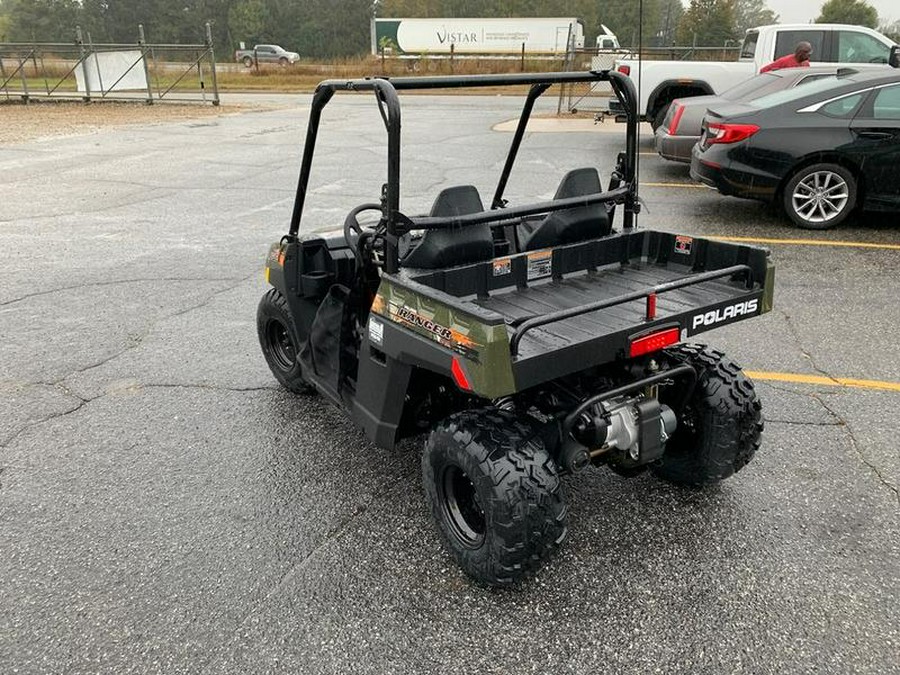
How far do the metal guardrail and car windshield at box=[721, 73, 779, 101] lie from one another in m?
16.9

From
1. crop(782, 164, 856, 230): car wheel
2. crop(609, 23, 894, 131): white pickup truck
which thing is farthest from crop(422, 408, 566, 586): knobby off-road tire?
crop(609, 23, 894, 131): white pickup truck

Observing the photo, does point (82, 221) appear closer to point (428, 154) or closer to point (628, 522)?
point (428, 154)

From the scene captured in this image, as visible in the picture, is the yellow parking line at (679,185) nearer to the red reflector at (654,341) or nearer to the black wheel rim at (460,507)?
the red reflector at (654,341)

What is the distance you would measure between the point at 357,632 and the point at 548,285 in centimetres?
176

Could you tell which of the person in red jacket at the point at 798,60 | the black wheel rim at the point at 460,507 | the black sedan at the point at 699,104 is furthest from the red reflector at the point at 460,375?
the person in red jacket at the point at 798,60

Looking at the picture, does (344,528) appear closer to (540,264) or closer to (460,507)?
(460,507)

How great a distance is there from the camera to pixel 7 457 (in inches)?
151

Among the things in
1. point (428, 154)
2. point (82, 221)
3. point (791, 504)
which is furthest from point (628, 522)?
point (428, 154)

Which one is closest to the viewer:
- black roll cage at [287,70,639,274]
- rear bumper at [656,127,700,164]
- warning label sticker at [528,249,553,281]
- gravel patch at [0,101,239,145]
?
black roll cage at [287,70,639,274]

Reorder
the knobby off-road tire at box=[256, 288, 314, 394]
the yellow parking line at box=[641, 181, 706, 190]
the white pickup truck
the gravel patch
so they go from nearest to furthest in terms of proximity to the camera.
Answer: the knobby off-road tire at box=[256, 288, 314, 394], the yellow parking line at box=[641, 181, 706, 190], the white pickup truck, the gravel patch

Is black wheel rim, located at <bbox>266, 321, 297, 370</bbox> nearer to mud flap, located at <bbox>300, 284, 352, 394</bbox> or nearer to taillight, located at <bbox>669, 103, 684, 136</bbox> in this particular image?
mud flap, located at <bbox>300, 284, 352, 394</bbox>

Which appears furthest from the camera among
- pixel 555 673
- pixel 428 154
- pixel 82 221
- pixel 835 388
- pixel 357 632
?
pixel 428 154

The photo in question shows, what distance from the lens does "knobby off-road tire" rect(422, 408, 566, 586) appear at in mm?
2586

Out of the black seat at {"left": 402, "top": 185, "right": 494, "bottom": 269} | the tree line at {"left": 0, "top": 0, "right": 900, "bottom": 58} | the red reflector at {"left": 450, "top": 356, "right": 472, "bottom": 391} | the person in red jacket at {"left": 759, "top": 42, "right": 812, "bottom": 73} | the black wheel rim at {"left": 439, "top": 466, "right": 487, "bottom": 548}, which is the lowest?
the black wheel rim at {"left": 439, "top": 466, "right": 487, "bottom": 548}
